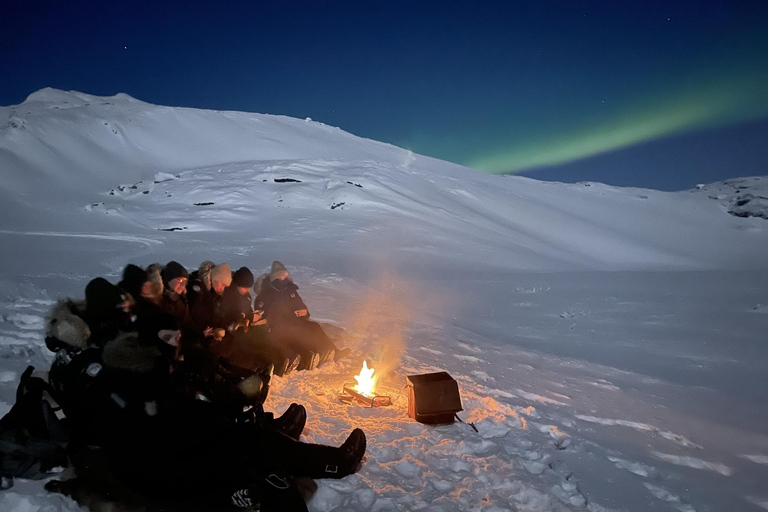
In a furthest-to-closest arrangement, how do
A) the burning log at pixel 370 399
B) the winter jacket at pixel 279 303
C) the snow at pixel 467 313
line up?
1. the winter jacket at pixel 279 303
2. the burning log at pixel 370 399
3. the snow at pixel 467 313

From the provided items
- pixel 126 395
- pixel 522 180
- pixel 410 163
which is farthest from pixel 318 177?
pixel 126 395

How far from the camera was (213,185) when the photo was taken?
105 feet

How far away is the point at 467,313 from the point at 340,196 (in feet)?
65.6

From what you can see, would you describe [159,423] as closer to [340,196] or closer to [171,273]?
[171,273]

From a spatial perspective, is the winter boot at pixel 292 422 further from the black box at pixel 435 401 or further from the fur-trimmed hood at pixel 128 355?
the fur-trimmed hood at pixel 128 355

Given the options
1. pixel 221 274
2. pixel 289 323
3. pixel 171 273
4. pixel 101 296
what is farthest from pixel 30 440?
pixel 289 323

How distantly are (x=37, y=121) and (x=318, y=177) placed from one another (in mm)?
28708

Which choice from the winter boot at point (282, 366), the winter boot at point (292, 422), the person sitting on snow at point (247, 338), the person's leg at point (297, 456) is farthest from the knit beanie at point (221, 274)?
the person's leg at point (297, 456)

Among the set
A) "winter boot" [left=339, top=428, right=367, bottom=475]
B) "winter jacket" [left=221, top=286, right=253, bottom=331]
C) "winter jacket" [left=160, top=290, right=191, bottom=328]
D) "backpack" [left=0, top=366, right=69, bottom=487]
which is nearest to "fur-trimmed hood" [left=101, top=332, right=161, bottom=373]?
"backpack" [left=0, top=366, right=69, bottom=487]

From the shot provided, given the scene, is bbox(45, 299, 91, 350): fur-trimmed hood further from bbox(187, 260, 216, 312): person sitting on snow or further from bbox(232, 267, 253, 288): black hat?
bbox(232, 267, 253, 288): black hat

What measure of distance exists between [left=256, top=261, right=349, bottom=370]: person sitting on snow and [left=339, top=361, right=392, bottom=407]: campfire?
2.76ft

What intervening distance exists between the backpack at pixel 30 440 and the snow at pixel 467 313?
18cm

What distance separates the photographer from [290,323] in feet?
20.5

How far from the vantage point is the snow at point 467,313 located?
3.99m
